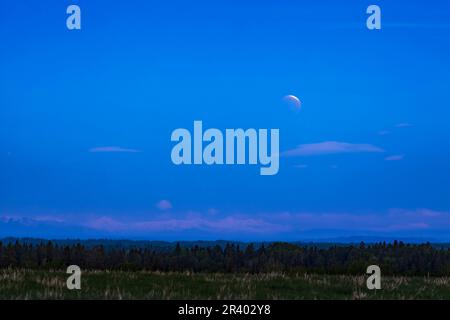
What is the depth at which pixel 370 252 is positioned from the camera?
67.9 meters

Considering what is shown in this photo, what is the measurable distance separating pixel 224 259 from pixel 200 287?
24.8 m

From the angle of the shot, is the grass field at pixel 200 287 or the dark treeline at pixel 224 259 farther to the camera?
the dark treeline at pixel 224 259

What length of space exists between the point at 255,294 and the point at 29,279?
11.0 meters

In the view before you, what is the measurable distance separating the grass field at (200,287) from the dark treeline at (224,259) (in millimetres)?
12418

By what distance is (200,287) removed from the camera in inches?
1342

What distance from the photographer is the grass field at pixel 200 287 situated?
3050cm

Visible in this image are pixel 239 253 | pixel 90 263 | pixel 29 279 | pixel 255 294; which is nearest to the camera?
pixel 255 294

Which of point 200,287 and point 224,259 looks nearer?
point 200,287

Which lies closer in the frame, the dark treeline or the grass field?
the grass field

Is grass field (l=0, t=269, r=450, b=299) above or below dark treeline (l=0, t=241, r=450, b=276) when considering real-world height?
below

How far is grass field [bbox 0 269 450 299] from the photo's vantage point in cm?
3050

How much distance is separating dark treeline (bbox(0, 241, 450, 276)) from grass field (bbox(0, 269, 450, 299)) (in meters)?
12.4
